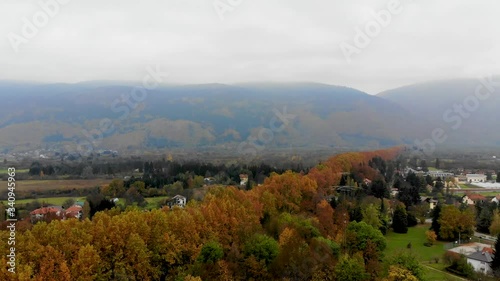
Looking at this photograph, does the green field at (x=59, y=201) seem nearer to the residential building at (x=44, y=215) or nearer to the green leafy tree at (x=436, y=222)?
the residential building at (x=44, y=215)

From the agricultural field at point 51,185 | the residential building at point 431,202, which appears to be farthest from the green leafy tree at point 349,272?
the agricultural field at point 51,185

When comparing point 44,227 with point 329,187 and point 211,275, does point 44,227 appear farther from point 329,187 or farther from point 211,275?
point 329,187

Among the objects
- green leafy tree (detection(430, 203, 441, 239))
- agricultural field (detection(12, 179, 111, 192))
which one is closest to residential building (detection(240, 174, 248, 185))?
agricultural field (detection(12, 179, 111, 192))

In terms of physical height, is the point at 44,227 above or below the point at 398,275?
above

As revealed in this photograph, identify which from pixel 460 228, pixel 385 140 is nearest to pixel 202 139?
pixel 385 140

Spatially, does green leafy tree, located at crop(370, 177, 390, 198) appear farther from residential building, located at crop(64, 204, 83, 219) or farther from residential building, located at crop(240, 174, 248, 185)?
residential building, located at crop(64, 204, 83, 219)

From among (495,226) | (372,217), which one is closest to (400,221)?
Result: (372,217)

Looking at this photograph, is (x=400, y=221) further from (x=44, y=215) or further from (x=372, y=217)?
(x=44, y=215)
